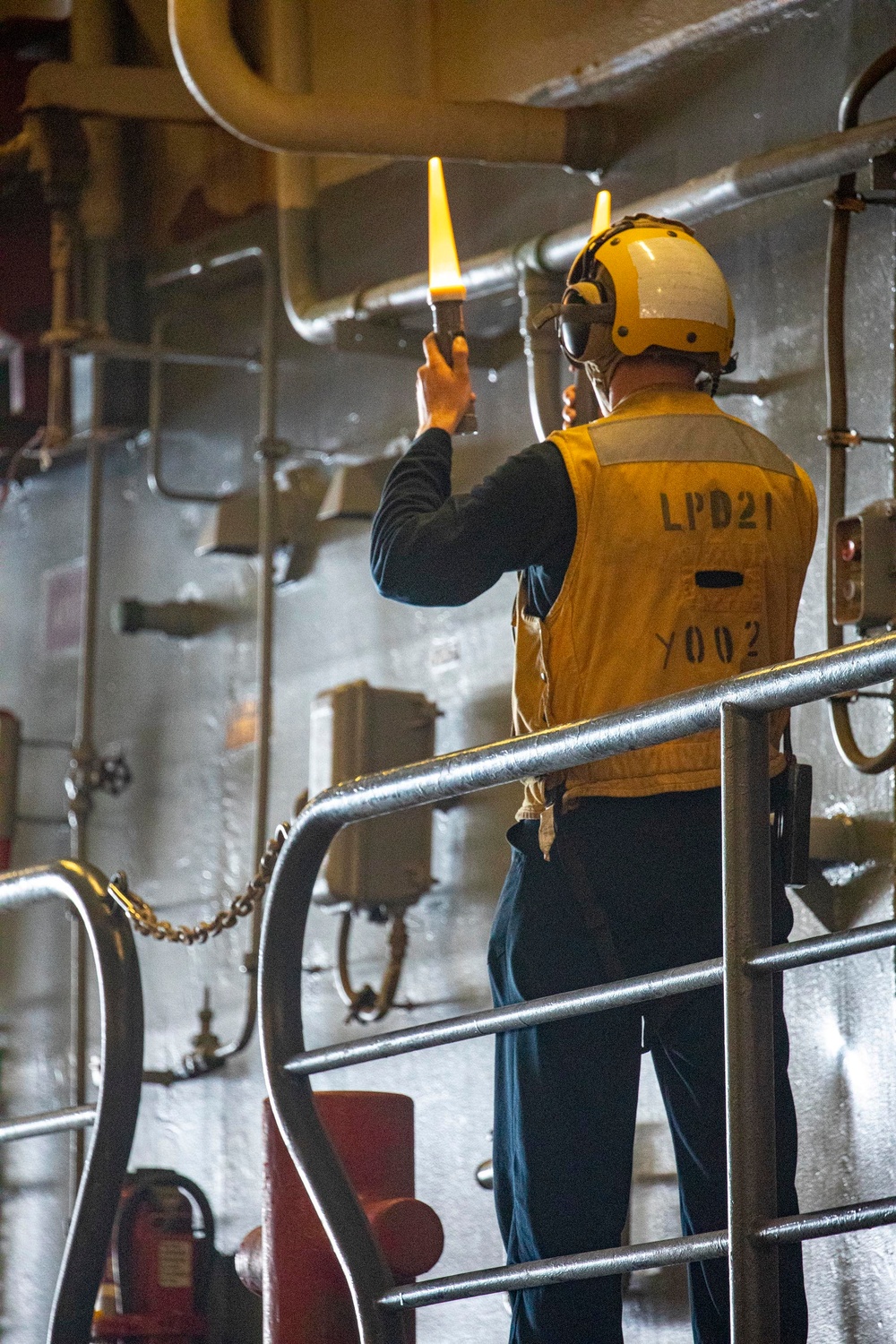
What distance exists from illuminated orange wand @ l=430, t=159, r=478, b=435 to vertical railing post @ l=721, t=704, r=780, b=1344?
0.95 m

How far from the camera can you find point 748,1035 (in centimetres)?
208

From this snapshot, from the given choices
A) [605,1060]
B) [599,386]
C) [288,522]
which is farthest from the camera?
[288,522]

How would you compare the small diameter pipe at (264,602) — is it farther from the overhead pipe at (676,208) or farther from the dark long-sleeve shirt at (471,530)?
the dark long-sleeve shirt at (471,530)

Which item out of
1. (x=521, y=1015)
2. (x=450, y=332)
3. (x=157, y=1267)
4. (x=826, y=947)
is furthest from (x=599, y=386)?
(x=157, y=1267)

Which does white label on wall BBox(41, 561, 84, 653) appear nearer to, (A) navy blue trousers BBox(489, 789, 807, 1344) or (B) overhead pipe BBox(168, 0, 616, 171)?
(B) overhead pipe BBox(168, 0, 616, 171)

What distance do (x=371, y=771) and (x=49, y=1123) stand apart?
2.04 metres

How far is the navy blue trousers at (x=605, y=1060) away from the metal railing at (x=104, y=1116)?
0.60 m

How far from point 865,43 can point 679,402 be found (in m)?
1.59

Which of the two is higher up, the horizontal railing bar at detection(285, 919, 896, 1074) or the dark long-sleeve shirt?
the dark long-sleeve shirt

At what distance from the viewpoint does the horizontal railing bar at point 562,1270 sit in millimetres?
2104

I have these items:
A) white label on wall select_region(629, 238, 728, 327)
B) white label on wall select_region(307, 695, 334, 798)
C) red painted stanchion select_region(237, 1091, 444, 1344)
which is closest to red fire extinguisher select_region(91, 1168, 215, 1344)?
white label on wall select_region(307, 695, 334, 798)

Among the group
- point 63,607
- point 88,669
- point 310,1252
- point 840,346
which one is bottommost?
point 310,1252

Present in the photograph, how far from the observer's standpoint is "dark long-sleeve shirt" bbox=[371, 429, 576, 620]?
276cm

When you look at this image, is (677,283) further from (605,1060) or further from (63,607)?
(63,607)
